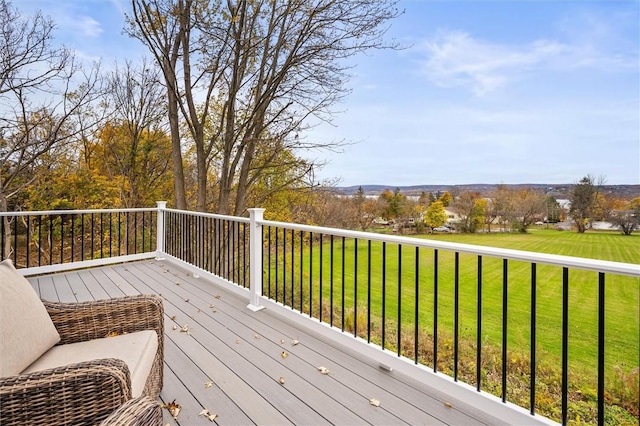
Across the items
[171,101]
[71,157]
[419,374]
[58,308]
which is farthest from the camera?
[71,157]

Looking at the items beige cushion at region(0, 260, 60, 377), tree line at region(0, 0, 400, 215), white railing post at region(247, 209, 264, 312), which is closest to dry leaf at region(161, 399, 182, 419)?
beige cushion at region(0, 260, 60, 377)

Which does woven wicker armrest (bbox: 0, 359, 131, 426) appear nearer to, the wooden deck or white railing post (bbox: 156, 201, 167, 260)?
the wooden deck

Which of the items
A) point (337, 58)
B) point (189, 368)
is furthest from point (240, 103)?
point (189, 368)

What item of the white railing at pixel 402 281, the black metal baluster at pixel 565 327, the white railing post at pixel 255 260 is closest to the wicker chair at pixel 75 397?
the white railing at pixel 402 281

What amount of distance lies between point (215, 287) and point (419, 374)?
9.92ft

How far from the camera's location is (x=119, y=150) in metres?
11.2

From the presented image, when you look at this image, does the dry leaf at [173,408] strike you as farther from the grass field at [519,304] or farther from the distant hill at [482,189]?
the distant hill at [482,189]

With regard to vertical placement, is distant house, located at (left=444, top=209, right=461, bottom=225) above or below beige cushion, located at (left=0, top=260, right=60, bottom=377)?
above

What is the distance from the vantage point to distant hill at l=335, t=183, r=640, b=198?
6797mm

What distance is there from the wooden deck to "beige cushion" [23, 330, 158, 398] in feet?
1.57

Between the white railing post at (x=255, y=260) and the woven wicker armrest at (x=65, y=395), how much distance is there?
96.7 inches

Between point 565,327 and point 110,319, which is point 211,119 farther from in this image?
point 565,327

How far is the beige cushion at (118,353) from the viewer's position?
1512 millimetres

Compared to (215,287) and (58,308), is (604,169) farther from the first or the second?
(58,308)
